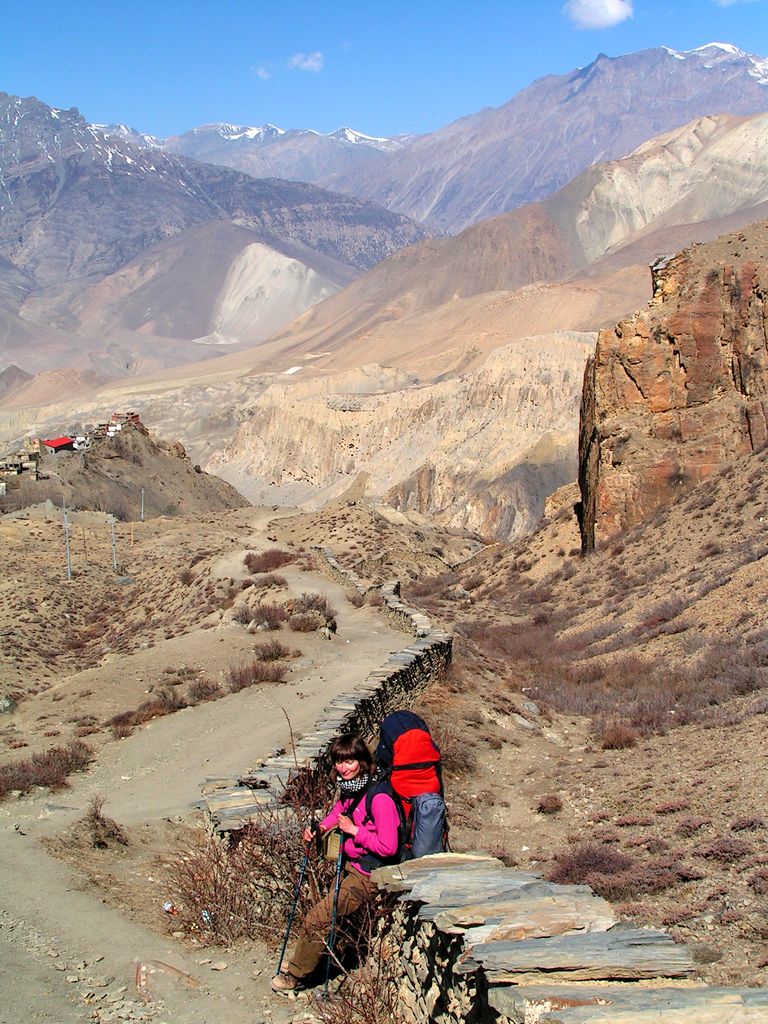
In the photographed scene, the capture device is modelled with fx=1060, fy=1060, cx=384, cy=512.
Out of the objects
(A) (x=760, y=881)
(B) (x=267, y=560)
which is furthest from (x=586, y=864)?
(B) (x=267, y=560)

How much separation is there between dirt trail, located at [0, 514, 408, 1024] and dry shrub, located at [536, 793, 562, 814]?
2.92 m

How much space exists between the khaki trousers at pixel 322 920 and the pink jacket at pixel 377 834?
0.36ft

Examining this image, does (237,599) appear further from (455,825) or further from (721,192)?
(721,192)

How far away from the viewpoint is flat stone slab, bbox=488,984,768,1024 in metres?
3.65

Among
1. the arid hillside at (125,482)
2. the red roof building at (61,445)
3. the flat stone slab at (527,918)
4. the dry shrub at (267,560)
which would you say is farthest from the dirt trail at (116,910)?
the red roof building at (61,445)

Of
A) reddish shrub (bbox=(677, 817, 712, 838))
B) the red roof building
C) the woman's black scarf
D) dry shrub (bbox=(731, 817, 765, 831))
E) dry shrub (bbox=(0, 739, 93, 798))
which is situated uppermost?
the red roof building

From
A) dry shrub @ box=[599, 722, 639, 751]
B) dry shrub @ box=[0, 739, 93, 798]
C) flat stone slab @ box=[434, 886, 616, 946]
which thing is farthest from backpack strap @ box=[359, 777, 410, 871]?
dry shrub @ box=[599, 722, 639, 751]

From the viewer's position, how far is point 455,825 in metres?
9.42

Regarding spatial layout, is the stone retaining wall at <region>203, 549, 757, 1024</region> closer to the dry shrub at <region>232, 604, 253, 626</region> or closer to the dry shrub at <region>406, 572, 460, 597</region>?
the dry shrub at <region>232, 604, 253, 626</region>

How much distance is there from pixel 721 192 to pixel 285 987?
161 m

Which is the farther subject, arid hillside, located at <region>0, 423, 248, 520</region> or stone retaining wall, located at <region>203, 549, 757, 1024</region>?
arid hillside, located at <region>0, 423, 248, 520</region>

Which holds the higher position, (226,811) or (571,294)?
(571,294)

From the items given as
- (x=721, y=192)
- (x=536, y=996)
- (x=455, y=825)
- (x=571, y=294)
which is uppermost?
(x=721, y=192)

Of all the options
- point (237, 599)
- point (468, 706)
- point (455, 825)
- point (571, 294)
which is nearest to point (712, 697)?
point (468, 706)
